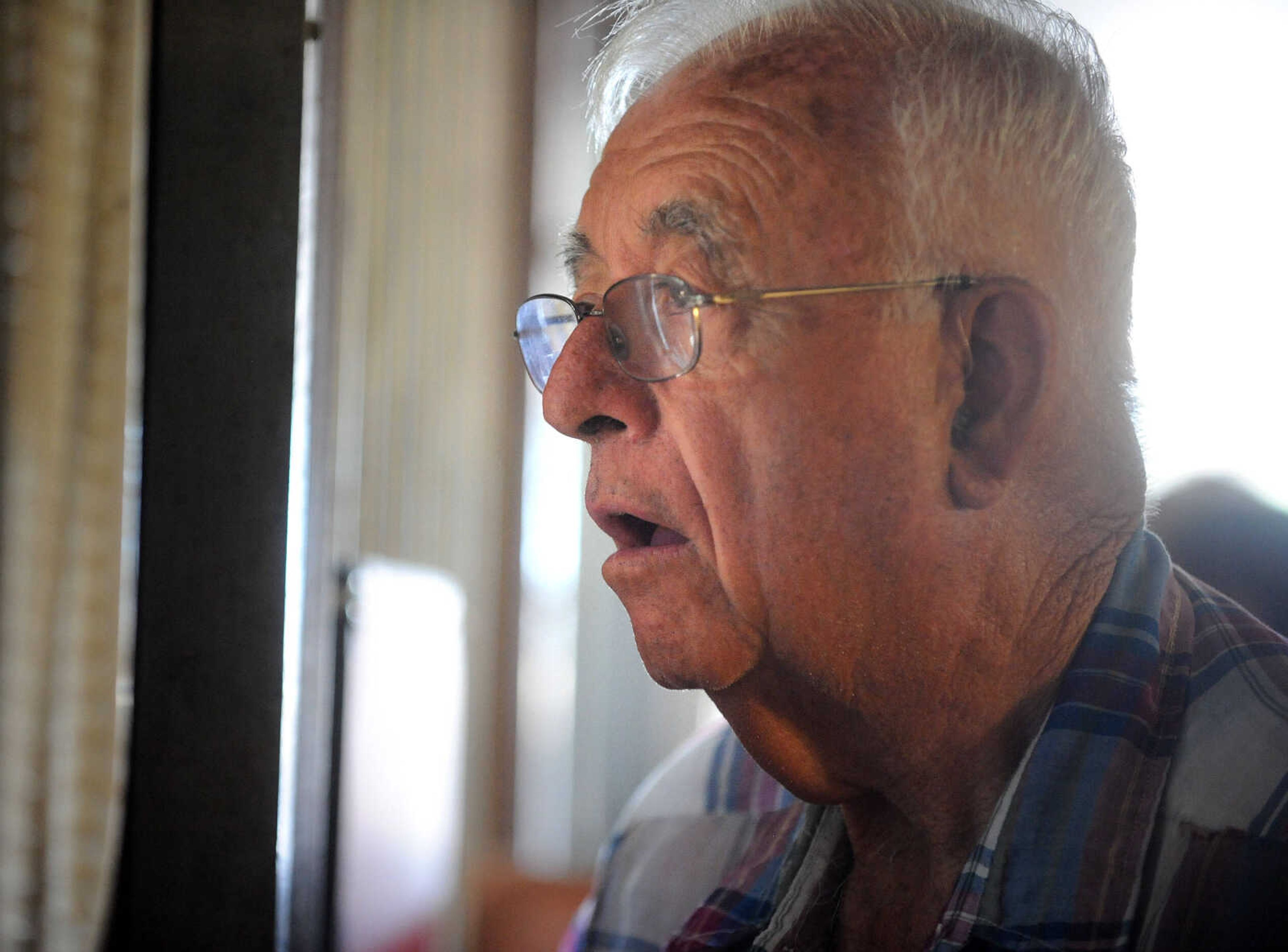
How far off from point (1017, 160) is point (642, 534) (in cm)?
31

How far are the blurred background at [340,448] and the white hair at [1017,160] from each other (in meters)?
0.02

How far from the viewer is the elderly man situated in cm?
53

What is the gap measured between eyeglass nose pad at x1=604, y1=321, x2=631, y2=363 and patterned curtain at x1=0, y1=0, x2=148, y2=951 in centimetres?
92

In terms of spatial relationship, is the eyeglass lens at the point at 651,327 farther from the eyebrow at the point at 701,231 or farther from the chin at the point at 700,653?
the chin at the point at 700,653

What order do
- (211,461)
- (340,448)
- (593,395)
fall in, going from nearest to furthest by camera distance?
(593,395), (211,461), (340,448)

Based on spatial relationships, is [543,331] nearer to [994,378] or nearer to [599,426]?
[599,426]

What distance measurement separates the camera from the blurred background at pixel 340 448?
1.79ft

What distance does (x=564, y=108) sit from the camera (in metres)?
0.79

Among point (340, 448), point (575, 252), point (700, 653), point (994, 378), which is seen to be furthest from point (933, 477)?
point (340, 448)

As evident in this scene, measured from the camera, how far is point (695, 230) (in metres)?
0.58

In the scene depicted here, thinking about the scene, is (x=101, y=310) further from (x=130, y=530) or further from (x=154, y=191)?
(x=154, y=191)

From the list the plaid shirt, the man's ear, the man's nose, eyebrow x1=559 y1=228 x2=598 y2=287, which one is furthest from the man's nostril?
the plaid shirt

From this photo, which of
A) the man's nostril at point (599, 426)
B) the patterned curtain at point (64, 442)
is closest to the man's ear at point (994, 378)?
the man's nostril at point (599, 426)

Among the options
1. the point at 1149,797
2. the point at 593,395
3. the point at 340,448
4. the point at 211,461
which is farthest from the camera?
the point at 340,448
